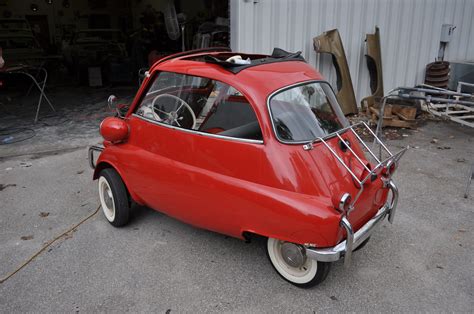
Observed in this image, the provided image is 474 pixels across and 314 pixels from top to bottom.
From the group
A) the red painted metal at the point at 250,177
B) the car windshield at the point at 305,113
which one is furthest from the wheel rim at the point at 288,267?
the car windshield at the point at 305,113

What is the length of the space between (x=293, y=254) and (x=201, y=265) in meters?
0.79

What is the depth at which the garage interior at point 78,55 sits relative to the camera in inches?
291

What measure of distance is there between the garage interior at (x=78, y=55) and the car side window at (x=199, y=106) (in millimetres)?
1247

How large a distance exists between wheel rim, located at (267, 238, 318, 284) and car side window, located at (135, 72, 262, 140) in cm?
81

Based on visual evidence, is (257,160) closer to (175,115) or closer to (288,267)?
(288,267)

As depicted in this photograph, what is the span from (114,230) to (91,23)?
1808 cm

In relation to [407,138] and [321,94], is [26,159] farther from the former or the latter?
[407,138]

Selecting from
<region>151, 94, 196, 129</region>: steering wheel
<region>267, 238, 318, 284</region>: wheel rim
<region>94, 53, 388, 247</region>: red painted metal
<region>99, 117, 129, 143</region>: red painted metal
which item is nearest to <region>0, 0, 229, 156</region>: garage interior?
<region>99, 117, 129, 143</region>: red painted metal

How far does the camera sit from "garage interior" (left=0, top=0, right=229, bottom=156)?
24.3 feet

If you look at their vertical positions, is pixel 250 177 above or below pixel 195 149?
below

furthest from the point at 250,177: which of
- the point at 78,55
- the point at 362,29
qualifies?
the point at 78,55

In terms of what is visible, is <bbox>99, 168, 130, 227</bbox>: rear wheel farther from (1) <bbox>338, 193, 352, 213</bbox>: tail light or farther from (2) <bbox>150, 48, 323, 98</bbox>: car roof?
(1) <bbox>338, 193, 352, 213</bbox>: tail light

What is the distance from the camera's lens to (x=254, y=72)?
2.94 meters

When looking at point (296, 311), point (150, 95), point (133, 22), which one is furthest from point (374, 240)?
point (133, 22)
